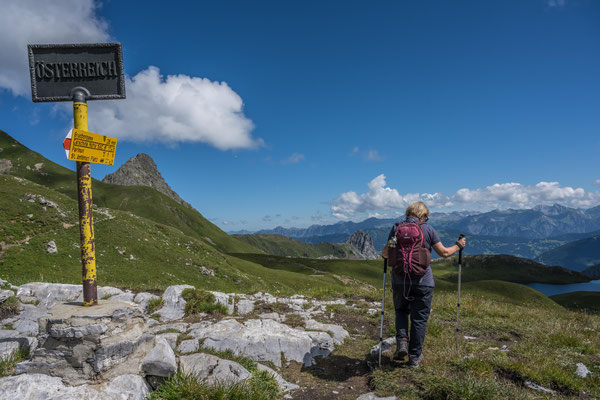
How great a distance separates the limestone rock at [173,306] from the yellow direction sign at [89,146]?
7935 millimetres

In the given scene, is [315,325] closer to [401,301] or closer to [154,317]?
[401,301]

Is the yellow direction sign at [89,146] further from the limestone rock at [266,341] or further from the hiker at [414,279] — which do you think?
the hiker at [414,279]

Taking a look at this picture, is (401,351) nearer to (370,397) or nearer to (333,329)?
(370,397)

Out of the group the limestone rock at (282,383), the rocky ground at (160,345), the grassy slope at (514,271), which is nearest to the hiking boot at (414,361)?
the rocky ground at (160,345)

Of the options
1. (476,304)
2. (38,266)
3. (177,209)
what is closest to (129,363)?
(476,304)

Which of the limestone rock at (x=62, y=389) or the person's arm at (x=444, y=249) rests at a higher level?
the person's arm at (x=444, y=249)

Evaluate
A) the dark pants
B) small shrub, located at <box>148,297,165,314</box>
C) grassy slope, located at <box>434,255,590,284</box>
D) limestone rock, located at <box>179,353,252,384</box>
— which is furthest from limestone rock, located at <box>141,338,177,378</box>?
grassy slope, located at <box>434,255,590,284</box>

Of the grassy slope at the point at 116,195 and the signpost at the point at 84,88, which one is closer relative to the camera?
the signpost at the point at 84,88

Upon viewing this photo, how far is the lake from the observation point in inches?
6157

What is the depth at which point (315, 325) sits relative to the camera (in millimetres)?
11203

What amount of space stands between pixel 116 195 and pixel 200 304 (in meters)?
133

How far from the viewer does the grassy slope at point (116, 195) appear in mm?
107938

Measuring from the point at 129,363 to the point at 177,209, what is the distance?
144m

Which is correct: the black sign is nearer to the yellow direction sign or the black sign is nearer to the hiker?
the yellow direction sign
